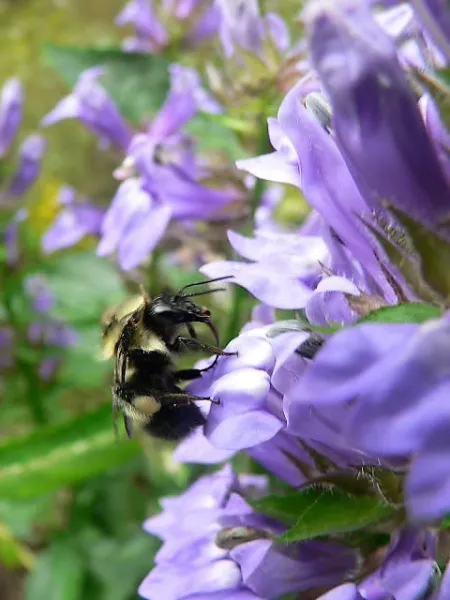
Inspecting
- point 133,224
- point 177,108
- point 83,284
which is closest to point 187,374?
point 133,224

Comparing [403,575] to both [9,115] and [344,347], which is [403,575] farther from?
[9,115]

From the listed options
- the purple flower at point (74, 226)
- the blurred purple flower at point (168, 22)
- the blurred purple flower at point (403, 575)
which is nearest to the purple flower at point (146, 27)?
the blurred purple flower at point (168, 22)

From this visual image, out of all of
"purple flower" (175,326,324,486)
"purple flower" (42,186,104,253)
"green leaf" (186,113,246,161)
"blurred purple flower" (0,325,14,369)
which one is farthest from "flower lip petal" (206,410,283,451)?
"blurred purple flower" (0,325,14,369)

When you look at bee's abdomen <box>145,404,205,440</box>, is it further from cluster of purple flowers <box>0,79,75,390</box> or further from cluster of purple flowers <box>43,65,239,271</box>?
cluster of purple flowers <box>0,79,75,390</box>

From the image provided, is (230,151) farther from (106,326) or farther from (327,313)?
(327,313)

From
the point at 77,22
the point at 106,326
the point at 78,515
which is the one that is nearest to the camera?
the point at 106,326

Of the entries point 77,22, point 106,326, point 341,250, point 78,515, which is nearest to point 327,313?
point 341,250

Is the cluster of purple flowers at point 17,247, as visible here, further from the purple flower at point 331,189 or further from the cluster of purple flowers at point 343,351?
the purple flower at point 331,189
